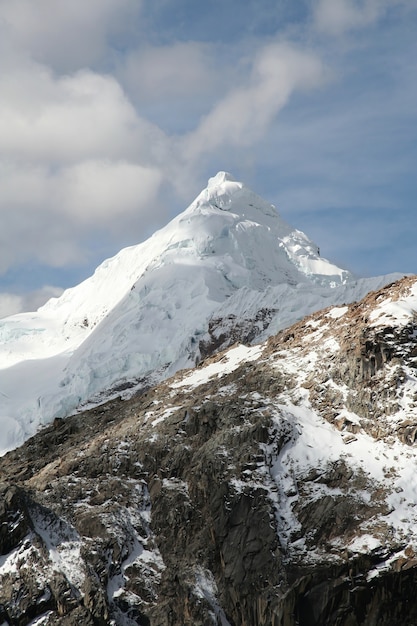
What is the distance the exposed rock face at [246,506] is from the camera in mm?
59312

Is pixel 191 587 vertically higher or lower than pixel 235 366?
lower

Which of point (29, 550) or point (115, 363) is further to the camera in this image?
point (115, 363)

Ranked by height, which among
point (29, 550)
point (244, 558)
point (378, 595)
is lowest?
point (378, 595)

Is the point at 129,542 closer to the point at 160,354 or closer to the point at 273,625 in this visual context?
the point at 273,625

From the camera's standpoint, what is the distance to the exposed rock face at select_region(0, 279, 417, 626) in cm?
5931

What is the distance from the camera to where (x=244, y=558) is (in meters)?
62.8

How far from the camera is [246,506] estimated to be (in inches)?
2584

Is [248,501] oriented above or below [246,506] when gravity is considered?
above

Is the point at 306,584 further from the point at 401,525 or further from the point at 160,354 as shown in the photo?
the point at 160,354

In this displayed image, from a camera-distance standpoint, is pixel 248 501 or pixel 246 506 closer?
pixel 246 506

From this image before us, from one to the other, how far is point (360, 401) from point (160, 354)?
126554 millimetres

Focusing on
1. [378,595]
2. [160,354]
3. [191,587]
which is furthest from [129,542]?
[160,354]

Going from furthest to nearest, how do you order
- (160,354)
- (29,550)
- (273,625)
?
(160,354) → (29,550) → (273,625)

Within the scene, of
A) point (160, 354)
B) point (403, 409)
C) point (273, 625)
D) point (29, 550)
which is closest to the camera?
point (273, 625)
